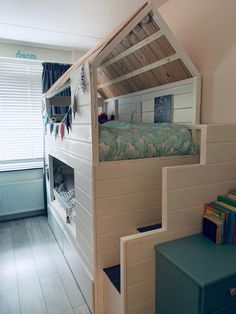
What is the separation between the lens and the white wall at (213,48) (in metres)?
1.54

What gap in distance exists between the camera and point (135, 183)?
1547 millimetres

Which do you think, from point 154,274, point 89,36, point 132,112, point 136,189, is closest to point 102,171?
point 136,189

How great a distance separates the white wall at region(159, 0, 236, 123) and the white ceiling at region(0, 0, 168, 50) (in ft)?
1.47

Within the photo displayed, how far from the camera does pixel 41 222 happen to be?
3330 millimetres

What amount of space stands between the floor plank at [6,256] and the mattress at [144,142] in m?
1.57

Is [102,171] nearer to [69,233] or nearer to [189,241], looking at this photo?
[189,241]

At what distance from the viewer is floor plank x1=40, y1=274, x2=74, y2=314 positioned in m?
1.74

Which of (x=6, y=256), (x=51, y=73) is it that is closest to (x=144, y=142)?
(x=6, y=256)

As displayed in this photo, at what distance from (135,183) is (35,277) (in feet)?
4.43

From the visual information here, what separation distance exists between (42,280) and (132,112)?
5.71 feet

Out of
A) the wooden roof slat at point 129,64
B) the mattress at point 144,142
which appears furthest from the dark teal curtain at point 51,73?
the mattress at point 144,142

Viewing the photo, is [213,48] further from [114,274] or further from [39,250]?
[39,250]

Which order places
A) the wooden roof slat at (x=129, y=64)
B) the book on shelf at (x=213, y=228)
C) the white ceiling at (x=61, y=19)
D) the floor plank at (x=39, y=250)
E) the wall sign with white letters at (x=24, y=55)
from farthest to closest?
the wall sign with white letters at (x=24, y=55) → the floor plank at (x=39, y=250) → the white ceiling at (x=61, y=19) → the wooden roof slat at (x=129, y=64) → the book on shelf at (x=213, y=228)

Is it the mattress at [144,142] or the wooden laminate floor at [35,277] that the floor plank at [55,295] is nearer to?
the wooden laminate floor at [35,277]
